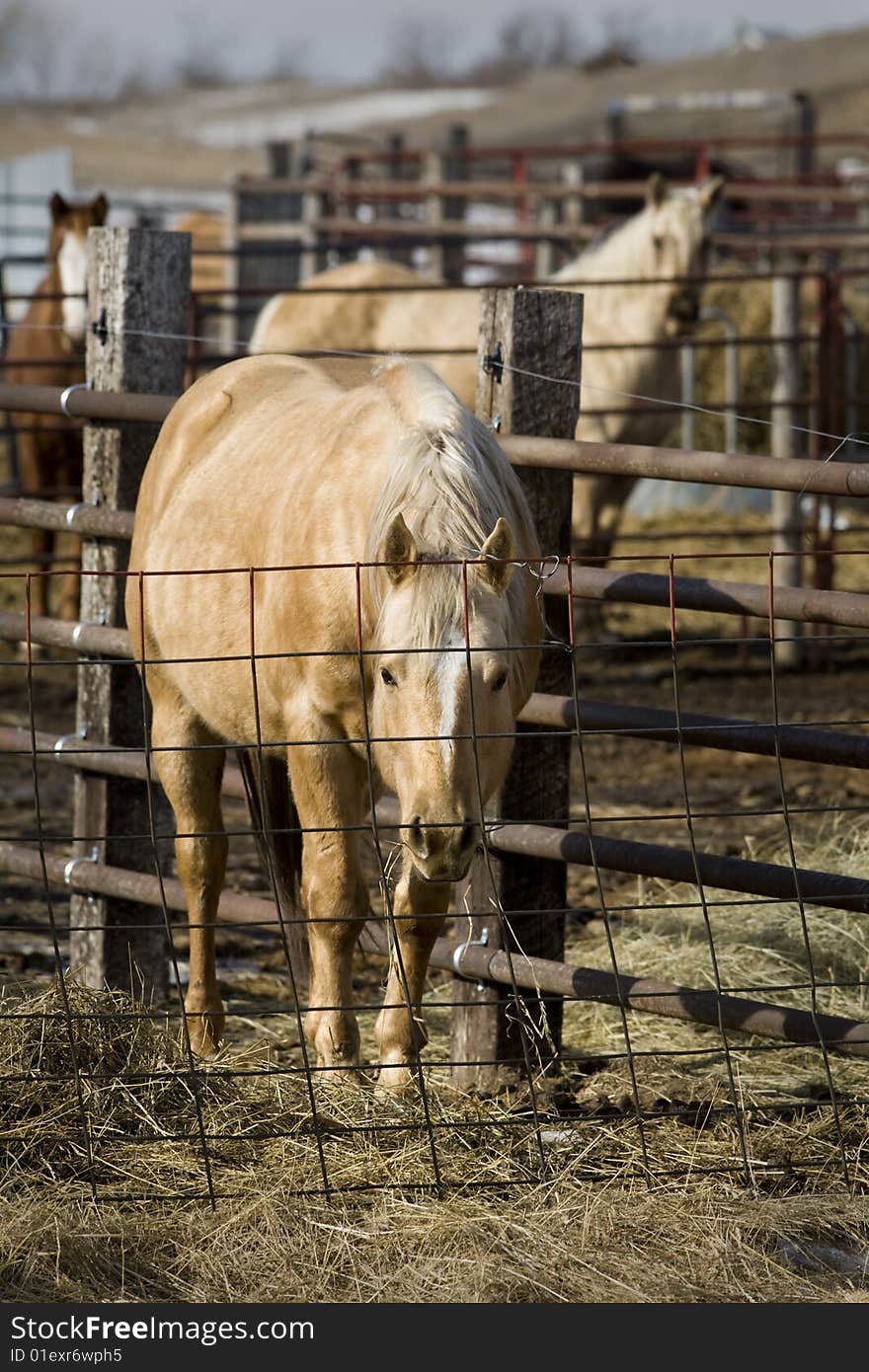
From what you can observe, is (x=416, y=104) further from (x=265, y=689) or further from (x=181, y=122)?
(x=265, y=689)

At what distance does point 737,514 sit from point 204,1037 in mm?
7707

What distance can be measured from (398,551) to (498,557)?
18 cm

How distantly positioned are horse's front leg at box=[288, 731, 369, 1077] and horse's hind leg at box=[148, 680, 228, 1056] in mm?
568

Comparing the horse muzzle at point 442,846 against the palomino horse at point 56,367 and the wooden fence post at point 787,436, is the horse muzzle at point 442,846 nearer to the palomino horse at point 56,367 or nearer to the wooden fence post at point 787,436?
the wooden fence post at point 787,436

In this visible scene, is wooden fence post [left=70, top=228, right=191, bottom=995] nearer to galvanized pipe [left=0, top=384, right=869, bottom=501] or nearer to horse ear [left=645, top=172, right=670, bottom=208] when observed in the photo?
galvanized pipe [left=0, top=384, right=869, bottom=501]

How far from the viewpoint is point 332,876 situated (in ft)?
10.7

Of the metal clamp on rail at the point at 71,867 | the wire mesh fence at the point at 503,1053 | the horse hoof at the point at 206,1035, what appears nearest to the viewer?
the wire mesh fence at the point at 503,1053

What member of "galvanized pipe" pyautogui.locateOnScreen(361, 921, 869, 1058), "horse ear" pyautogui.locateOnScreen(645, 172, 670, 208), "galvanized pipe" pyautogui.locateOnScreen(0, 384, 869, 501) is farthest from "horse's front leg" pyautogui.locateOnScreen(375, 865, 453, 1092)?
"horse ear" pyautogui.locateOnScreen(645, 172, 670, 208)

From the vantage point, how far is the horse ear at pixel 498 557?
281 centimetres

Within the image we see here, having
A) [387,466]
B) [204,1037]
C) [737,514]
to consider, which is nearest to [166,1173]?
[204,1037]

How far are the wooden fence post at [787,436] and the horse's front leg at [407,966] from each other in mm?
5122

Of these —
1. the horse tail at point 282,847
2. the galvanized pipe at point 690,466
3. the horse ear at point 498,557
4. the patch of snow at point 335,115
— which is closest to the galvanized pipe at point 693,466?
the galvanized pipe at point 690,466

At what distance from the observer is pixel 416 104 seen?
5953 centimetres

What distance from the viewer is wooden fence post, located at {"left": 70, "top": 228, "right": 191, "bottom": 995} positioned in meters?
4.05
